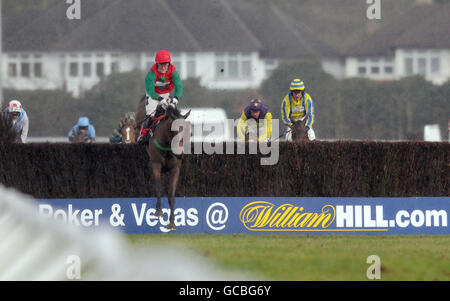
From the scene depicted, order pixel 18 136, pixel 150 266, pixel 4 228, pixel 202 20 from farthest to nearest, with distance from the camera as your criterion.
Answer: pixel 202 20 → pixel 18 136 → pixel 4 228 → pixel 150 266

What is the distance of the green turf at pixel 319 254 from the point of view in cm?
769

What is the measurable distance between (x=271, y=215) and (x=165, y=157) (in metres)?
1.45

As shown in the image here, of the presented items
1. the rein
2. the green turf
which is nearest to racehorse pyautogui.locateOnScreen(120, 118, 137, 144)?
the rein

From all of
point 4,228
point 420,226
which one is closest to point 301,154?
point 420,226

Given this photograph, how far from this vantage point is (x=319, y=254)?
28.7 feet

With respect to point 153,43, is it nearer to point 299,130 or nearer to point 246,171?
point 299,130

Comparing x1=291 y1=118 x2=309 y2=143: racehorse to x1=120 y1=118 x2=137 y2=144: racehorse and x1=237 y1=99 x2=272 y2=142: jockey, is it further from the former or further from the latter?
x1=120 y1=118 x2=137 y2=144: racehorse

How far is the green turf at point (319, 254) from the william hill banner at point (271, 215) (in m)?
0.23

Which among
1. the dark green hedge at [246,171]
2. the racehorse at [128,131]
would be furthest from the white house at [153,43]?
the dark green hedge at [246,171]

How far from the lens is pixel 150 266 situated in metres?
2.70

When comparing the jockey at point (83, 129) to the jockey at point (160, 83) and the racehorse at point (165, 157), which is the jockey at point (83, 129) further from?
the racehorse at point (165, 157)

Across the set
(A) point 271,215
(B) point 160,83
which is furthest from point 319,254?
(B) point 160,83
